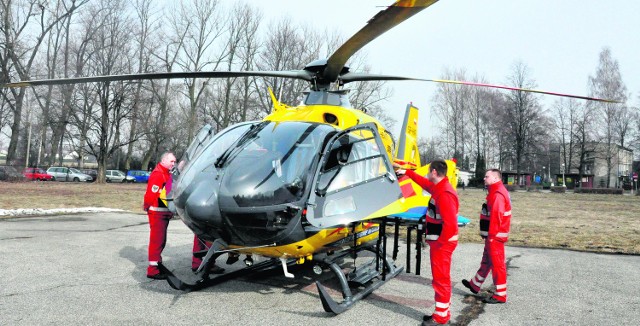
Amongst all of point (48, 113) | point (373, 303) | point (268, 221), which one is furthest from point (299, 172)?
point (48, 113)

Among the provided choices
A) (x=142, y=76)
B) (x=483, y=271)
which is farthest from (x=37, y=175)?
(x=483, y=271)

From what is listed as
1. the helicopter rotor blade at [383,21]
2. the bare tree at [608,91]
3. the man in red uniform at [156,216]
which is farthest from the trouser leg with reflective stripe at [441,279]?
the bare tree at [608,91]

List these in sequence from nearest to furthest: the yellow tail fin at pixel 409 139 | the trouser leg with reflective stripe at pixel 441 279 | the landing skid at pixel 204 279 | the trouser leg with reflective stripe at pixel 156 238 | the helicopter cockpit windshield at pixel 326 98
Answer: the trouser leg with reflective stripe at pixel 441 279 < the landing skid at pixel 204 279 < the trouser leg with reflective stripe at pixel 156 238 < the helicopter cockpit windshield at pixel 326 98 < the yellow tail fin at pixel 409 139

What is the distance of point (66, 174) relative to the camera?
1526 inches

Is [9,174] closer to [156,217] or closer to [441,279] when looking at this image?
[156,217]

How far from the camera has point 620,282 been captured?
21.3ft

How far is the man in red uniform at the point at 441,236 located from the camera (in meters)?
4.38

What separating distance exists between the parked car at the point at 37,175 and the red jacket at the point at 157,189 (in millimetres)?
35036

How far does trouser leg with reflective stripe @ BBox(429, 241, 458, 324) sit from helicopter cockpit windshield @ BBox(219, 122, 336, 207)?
1528 mm

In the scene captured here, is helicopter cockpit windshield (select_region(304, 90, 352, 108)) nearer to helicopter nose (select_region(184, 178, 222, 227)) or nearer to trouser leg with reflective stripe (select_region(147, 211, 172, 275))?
helicopter nose (select_region(184, 178, 222, 227))

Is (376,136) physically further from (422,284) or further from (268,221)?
(422,284)

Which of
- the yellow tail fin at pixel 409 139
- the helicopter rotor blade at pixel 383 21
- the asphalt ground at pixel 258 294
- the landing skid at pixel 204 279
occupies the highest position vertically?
the helicopter rotor blade at pixel 383 21

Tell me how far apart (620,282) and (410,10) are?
578 centimetres

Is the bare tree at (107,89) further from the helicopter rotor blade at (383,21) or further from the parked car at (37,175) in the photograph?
the helicopter rotor blade at (383,21)
